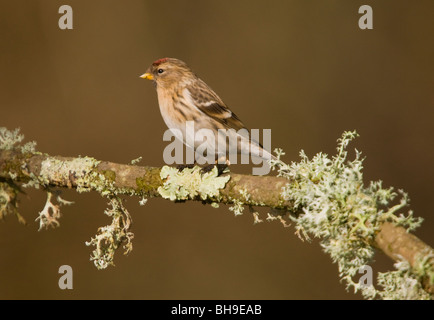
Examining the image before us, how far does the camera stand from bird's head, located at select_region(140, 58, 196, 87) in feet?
10.8

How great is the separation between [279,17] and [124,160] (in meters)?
1.87

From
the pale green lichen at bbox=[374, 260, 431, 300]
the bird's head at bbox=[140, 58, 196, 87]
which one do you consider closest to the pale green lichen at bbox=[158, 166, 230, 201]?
the pale green lichen at bbox=[374, 260, 431, 300]

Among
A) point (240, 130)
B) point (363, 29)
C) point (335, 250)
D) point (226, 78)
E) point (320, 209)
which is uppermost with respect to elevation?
point (363, 29)

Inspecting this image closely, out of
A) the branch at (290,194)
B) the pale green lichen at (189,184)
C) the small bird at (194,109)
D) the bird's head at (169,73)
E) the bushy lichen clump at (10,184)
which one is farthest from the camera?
the bird's head at (169,73)

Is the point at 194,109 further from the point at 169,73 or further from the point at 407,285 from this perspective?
the point at 407,285

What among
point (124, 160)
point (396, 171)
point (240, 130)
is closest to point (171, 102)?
point (240, 130)

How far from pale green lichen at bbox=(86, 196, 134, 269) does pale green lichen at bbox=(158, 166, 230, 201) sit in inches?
12.6

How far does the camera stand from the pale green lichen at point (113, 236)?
94.8 inches

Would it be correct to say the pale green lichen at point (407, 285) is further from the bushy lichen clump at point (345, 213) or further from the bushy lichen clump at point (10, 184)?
the bushy lichen clump at point (10, 184)

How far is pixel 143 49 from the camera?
4.66 metres

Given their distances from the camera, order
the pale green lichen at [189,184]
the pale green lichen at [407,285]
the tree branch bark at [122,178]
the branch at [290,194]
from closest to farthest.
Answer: the pale green lichen at [407,285] < the branch at [290,194] < the tree branch bark at [122,178] < the pale green lichen at [189,184]

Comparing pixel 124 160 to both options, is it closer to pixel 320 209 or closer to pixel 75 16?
pixel 75 16

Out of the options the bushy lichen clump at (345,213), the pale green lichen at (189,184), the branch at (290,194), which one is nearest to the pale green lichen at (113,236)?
the branch at (290,194)

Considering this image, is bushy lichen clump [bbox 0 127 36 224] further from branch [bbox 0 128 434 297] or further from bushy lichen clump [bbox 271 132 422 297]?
bushy lichen clump [bbox 271 132 422 297]
